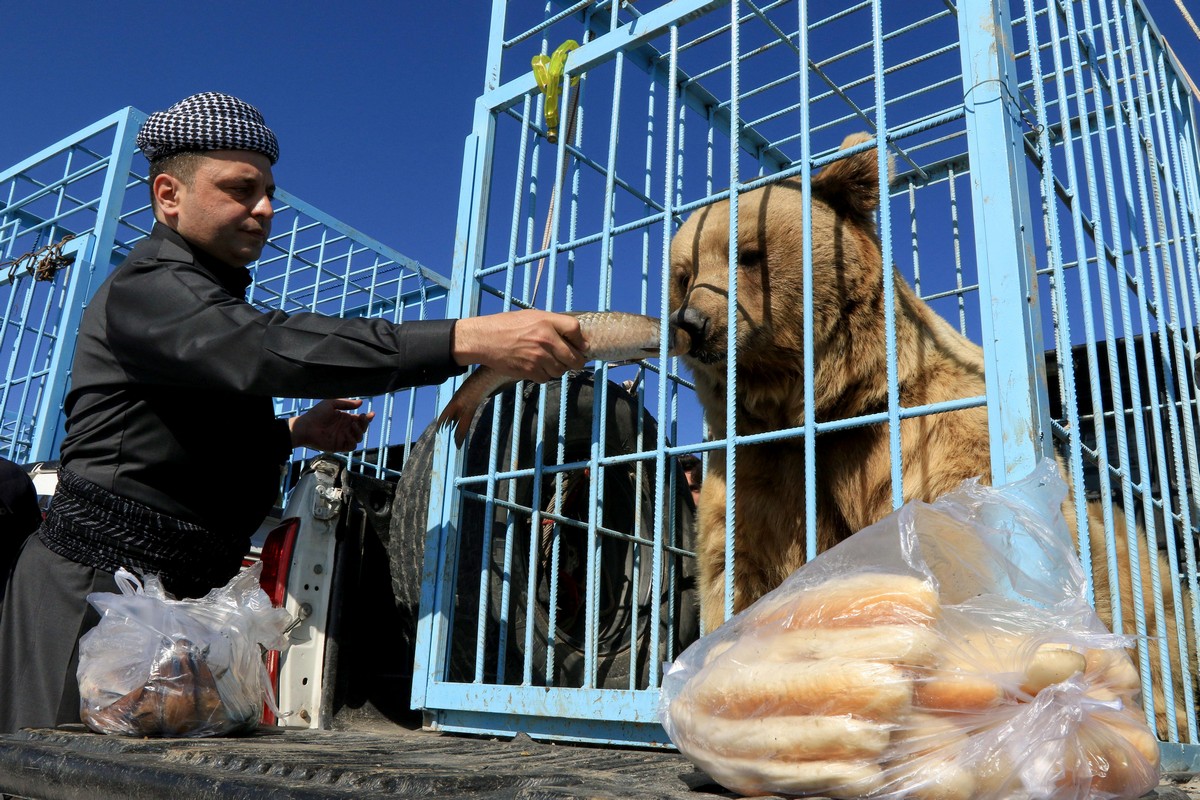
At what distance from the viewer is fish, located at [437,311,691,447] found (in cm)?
248

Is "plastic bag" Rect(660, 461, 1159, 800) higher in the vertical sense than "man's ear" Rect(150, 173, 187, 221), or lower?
lower

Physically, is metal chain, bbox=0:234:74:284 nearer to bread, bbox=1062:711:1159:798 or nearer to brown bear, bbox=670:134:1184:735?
brown bear, bbox=670:134:1184:735

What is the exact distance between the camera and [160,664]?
6.95ft

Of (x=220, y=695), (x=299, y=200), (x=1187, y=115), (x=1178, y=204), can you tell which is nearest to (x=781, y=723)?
(x=220, y=695)

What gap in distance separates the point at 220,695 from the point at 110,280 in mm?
1121

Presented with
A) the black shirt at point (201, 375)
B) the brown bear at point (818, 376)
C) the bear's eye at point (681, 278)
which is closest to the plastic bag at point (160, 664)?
the black shirt at point (201, 375)

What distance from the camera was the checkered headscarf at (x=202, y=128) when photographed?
2.58m

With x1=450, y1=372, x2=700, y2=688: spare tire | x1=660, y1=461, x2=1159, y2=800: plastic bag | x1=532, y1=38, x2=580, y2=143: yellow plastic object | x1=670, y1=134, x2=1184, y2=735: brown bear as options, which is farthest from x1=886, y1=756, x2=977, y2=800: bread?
x1=532, y1=38, x2=580, y2=143: yellow plastic object

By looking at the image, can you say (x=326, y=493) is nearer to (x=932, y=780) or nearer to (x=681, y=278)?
(x=681, y=278)

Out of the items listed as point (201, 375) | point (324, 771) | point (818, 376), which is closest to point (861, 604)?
point (324, 771)

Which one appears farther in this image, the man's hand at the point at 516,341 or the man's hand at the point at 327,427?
the man's hand at the point at 327,427

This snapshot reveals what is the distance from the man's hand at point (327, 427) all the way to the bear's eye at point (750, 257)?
4.86 ft

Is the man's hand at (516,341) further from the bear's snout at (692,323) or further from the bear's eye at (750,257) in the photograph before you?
the bear's eye at (750,257)

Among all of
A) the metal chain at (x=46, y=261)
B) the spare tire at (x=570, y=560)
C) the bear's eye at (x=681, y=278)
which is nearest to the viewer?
the spare tire at (x=570, y=560)
